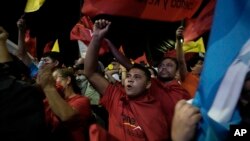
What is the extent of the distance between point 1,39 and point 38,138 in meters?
0.88

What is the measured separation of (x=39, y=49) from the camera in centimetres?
1468

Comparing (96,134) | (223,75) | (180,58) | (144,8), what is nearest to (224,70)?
(223,75)

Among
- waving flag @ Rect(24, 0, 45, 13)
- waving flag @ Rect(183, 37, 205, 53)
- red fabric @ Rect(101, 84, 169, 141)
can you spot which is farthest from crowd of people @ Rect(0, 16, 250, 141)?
waving flag @ Rect(183, 37, 205, 53)

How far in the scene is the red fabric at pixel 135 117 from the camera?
10.7ft

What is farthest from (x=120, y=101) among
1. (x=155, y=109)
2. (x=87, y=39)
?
(x=87, y=39)

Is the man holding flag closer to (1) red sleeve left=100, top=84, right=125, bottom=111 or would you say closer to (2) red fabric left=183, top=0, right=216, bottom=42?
(1) red sleeve left=100, top=84, right=125, bottom=111

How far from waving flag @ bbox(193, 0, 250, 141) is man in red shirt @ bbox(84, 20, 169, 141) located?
149 cm

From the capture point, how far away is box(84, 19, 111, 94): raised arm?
11.7ft

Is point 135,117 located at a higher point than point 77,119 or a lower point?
lower

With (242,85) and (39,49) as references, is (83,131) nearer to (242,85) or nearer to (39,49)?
(242,85)

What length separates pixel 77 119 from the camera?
297 centimetres

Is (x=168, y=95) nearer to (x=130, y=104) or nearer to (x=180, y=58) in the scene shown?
(x=130, y=104)

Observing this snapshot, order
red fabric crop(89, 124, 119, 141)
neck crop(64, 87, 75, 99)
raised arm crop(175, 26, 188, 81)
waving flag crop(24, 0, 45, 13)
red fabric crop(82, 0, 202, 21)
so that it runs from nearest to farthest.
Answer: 1. red fabric crop(89, 124, 119, 141)
2. neck crop(64, 87, 75, 99)
3. red fabric crop(82, 0, 202, 21)
4. raised arm crop(175, 26, 188, 81)
5. waving flag crop(24, 0, 45, 13)

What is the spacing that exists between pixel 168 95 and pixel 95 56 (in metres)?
0.72
